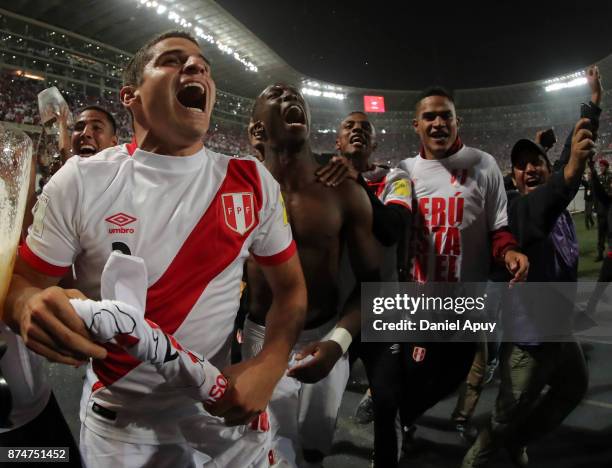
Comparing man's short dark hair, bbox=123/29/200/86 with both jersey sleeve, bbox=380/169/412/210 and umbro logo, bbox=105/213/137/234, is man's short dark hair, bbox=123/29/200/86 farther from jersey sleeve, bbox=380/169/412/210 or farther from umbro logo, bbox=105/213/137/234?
jersey sleeve, bbox=380/169/412/210

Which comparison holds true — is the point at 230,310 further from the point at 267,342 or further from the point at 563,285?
the point at 563,285

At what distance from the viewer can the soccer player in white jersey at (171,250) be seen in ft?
2.75

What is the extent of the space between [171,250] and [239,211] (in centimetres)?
18

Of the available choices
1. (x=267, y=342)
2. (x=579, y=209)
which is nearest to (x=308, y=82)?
(x=267, y=342)

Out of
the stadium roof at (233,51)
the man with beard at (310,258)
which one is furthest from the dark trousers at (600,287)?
the man with beard at (310,258)

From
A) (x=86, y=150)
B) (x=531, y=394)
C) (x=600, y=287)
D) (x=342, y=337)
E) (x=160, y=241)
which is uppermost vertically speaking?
(x=86, y=150)

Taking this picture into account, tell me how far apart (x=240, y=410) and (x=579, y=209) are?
11.8m

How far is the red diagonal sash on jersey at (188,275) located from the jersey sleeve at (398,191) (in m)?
1.02

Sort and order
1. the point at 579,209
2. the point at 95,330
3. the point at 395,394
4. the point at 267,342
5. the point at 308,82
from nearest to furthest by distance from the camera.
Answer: the point at 95,330 < the point at 267,342 < the point at 395,394 < the point at 308,82 < the point at 579,209

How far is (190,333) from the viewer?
0.93 m

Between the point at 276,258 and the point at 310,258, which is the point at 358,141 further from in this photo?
the point at 276,258

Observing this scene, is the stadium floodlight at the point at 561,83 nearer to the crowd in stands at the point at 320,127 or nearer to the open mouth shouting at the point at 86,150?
the crowd in stands at the point at 320,127

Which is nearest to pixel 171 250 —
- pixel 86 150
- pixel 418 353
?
pixel 418 353

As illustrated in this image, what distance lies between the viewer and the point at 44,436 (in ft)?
3.62
